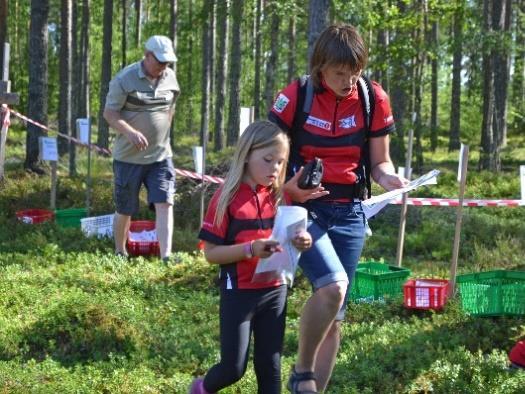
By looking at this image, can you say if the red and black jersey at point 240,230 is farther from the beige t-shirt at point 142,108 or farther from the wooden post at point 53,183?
the wooden post at point 53,183

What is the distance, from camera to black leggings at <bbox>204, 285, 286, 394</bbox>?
3.93 meters

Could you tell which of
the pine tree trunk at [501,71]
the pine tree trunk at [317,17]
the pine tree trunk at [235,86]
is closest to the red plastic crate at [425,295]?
the pine tree trunk at [317,17]

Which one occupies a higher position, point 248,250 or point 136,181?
point 248,250

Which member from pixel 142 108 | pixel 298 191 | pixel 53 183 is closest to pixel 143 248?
pixel 142 108

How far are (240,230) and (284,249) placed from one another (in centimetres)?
25

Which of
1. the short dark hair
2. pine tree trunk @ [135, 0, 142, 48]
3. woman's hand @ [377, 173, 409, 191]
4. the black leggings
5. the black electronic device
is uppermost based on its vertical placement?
pine tree trunk @ [135, 0, 142, 48]

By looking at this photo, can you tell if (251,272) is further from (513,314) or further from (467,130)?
(467,130)

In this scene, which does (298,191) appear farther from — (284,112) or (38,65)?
(38,65)

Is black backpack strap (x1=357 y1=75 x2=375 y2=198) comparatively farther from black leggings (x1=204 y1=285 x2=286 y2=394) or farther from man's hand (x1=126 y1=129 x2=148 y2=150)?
man's hand (x1=126 y1=129 x2=148 y2=150)

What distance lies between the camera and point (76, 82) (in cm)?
3359

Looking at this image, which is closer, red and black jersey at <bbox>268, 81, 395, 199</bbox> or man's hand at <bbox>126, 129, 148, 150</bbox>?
red and black jersey at <bbox>268, 81, 395, 199</bbox>

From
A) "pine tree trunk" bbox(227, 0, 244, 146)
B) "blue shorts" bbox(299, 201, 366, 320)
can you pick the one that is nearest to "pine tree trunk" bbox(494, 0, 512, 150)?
"pine tree trunk" bbox(227, 0, 244, 146)

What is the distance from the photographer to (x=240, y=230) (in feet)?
12.8

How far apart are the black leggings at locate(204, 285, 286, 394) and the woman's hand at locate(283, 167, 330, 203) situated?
1.46 feet
